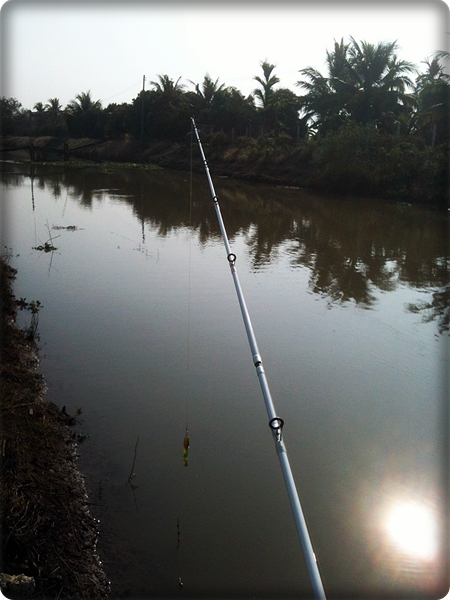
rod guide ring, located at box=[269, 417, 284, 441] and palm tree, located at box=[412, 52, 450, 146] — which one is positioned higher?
palm tree, located at box=[412, 52, 450, 146]

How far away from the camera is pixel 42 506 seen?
3.62 m

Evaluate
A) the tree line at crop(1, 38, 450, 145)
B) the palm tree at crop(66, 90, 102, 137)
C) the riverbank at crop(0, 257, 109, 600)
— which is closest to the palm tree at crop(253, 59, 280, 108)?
the tree line at crop(1, 38, 450, 145)

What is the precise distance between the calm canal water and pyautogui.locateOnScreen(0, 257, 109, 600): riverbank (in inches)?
6.1

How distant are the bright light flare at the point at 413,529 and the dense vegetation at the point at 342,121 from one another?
1612cm

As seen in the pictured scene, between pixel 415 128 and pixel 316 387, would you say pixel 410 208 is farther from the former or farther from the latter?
pixel 316 387

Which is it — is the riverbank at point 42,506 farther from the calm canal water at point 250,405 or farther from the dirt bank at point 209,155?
the dirt bank at point 209,155

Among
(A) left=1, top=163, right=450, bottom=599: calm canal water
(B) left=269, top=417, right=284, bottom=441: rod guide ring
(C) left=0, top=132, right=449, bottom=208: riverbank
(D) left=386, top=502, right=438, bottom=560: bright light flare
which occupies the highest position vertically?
(C) left=0, top=132, right=449, bottom=208: riverbank

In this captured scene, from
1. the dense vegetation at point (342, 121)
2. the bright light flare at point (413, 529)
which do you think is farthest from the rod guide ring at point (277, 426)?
the dense vegetation at point (342, 121)

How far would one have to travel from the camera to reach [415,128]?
2372cm

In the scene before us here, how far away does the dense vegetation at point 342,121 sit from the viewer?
69.5 feet

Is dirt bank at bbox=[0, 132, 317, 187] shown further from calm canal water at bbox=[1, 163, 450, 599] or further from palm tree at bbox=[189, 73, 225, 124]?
calm canal water at bbox=[1, 163, 450, 599]

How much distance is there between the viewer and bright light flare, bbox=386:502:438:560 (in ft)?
12.9

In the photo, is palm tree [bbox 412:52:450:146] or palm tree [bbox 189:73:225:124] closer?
palm tree [bbox 412:52:450:146]

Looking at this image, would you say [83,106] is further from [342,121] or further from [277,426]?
[277,426]
